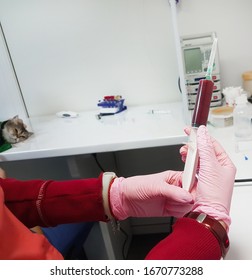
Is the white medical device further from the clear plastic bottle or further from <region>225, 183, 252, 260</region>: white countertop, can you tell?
<region>225, 183, 252, 260</region>: white countertop

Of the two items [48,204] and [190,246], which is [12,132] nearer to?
[48,204]

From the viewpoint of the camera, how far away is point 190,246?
469 mm

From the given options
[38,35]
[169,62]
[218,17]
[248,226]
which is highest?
[38,35]

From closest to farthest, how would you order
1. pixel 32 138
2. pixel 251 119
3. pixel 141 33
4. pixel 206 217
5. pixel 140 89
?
pixel 206 217
pixel 251 119
pixel 32 138
pixel 141 33
pixel 140 89

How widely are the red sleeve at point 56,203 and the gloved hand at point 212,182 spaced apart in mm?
309

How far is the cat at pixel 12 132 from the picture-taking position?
125 centimetres

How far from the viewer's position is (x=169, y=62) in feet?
4.88

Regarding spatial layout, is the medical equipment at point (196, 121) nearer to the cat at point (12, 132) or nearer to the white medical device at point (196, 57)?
the white medical device at point (196, 57)

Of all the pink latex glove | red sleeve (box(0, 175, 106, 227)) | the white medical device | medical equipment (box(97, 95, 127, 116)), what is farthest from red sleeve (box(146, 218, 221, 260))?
medical equipment (box(97, 95, 127, 116))

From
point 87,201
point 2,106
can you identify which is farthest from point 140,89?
point 87,201

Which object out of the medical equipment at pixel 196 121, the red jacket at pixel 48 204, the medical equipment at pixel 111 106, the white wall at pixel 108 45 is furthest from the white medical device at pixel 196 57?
the red jacket at pixel 48 204

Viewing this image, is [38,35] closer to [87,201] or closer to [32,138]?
[32,138]

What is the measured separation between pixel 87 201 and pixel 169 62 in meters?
1.01

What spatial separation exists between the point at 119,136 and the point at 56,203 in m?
0.42
